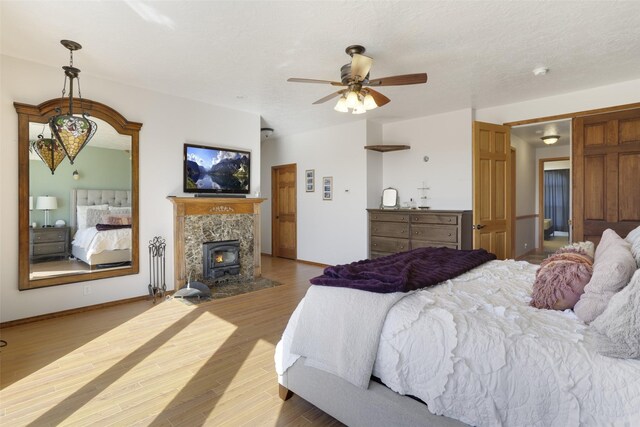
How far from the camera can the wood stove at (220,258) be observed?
475 cm

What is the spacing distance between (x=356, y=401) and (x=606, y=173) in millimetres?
4380

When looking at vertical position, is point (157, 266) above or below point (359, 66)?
below

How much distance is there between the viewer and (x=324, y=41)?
2.93 metres

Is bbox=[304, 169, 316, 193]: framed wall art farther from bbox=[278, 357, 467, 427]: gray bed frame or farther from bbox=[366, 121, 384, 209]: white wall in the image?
bbox=[278, 357, 467, 427]: gray bed frame

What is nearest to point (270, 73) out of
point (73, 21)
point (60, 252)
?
point (73, 21)

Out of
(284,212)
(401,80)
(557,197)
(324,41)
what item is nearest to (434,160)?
(401,80)

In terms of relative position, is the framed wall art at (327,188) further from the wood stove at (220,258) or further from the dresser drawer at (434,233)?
the wood stove at (220,258)

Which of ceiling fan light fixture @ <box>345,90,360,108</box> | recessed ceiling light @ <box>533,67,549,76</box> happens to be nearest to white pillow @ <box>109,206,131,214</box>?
ceiling fan light fixture @ <box>345,90,360,108</box>

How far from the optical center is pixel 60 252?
12.1ft

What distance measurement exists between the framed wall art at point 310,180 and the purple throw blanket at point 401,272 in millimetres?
3987

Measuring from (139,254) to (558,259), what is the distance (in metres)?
4.37

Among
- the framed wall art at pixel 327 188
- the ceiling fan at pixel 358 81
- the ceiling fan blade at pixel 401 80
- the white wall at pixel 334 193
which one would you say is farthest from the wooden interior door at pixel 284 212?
the ceiling fan blade at pixel 401 80

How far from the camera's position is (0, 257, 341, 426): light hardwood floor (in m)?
1.96

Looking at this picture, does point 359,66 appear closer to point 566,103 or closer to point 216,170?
point 216,170
